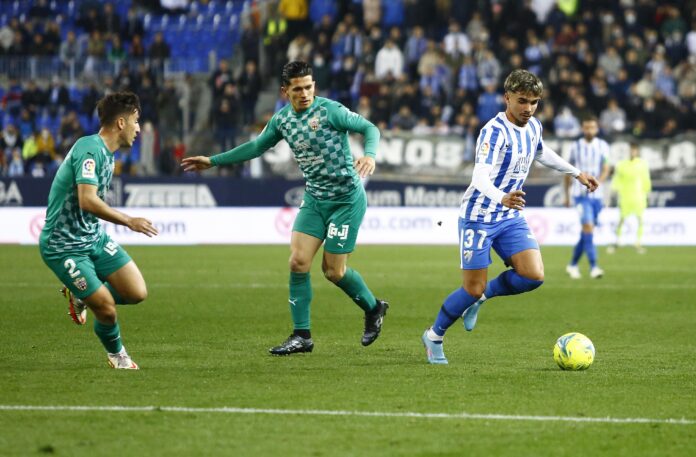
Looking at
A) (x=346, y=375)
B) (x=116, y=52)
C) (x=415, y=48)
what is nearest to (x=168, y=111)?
(x=116, y=52)

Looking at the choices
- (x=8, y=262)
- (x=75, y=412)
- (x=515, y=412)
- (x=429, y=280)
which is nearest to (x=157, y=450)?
(x=75, y=412)

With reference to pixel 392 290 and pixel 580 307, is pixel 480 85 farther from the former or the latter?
pixel 580 307

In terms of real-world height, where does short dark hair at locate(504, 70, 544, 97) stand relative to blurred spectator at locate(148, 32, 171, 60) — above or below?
below

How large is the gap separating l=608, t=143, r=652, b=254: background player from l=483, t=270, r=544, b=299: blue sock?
1494cm

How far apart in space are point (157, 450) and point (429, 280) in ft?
39.7

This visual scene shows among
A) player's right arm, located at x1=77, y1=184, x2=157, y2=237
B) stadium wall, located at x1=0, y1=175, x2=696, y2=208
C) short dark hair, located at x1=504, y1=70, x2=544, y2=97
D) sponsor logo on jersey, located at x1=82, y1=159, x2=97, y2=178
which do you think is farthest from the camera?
stadium wall, located at x1=0, y1=175, x2=696, y2=208

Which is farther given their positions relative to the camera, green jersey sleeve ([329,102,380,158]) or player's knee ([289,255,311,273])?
player's knee ([289,255,311,273])

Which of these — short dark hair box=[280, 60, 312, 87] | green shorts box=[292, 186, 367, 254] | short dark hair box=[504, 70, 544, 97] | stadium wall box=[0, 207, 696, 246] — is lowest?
stadium wall box=[0, 207, 696, 246]

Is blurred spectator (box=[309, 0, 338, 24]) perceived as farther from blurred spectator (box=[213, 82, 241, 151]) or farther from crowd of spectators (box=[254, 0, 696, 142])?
blurred spectator (box=[213, 82, 241, 151])

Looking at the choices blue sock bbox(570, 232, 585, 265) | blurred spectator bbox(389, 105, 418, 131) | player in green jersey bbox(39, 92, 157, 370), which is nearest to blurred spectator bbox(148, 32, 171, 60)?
blurred spectator bbox(389, 105, 418, 131)

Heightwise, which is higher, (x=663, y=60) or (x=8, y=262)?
(x=663, y=60)

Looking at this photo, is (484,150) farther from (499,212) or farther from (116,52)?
(116,52)

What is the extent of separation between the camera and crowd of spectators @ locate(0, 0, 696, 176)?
95.0ft

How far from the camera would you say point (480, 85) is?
96.8 feet
